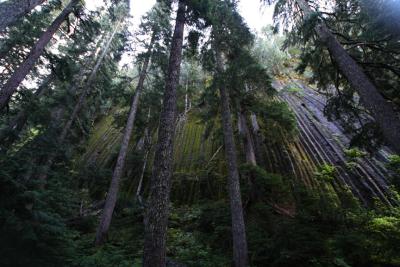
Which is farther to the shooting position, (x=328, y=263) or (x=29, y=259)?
(x=328, y=263)

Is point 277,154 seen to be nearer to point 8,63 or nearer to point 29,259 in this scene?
point 29,259

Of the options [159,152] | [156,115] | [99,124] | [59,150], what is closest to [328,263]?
[159,152]

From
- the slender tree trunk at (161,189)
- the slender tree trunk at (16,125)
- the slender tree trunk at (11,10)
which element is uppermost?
the slender tree trunk at (16,125)

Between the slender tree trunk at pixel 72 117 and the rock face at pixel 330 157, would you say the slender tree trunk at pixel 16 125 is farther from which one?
the rock face at pixel 330 157

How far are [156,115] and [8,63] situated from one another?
10.5 meters

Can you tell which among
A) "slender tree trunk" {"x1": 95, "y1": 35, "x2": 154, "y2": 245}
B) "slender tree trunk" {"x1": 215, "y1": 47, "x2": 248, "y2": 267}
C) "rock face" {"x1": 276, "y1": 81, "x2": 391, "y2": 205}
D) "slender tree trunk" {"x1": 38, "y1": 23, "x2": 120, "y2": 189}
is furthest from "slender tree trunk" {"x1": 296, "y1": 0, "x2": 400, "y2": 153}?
"slender tree trunk" {"x1": 38, "y1": 23, "x2": 120, "y2": 189}

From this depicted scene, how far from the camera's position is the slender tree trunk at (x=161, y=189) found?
5.58m

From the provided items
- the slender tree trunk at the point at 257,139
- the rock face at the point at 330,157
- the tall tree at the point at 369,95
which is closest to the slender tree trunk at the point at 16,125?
the slender tree trunk at the point at 257,139

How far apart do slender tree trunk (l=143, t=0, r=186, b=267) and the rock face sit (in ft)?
23.6

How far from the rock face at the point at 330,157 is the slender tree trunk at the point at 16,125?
44.9ft

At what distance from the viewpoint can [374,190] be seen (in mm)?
12086

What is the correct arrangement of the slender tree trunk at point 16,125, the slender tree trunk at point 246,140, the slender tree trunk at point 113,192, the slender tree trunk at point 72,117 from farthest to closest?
the slender tree trunk at point 246,140, the slender tree trunk at point 16,125, the slender tree trunk at point 72,117, the slender tree trunk at point 113,192

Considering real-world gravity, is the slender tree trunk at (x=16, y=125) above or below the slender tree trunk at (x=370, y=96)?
above

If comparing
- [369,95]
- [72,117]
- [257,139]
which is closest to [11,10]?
[72,117]
